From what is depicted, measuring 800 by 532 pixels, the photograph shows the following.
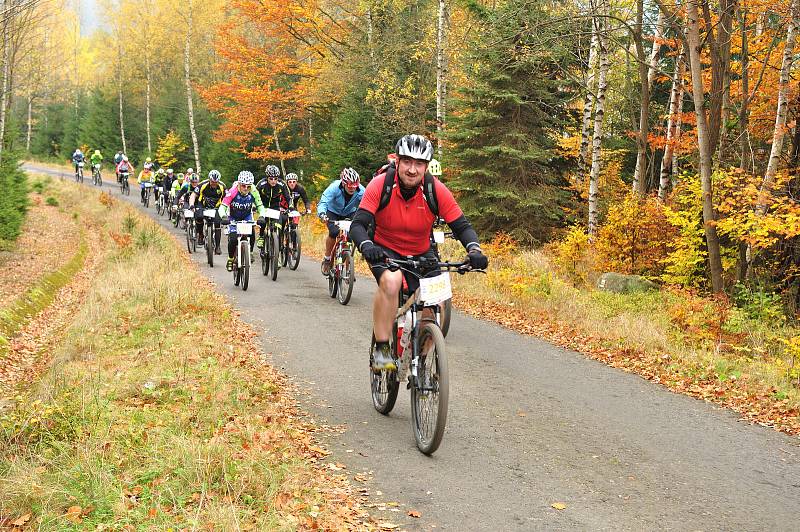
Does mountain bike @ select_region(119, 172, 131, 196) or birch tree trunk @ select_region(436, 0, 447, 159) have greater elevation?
birch tree trunk @ select_region(436, 0, 447, 159)

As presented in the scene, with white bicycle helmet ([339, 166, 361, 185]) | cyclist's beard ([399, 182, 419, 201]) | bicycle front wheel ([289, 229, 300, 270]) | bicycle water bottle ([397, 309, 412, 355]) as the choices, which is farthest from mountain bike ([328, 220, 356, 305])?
bicycle water bottle ([397, 309, 412, 355])

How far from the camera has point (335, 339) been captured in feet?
33.0

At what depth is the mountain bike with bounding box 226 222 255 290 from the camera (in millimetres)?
14281

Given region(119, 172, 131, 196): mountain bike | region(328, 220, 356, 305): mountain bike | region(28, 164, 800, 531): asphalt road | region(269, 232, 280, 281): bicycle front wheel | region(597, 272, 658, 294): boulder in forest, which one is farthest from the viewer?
region(119, 172, 131, 196): mountain bike

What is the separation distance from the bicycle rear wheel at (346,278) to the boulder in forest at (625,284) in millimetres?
5597

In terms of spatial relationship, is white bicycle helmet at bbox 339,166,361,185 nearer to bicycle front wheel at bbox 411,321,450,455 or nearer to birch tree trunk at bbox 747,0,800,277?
birch tree trunk at bbox 747,0,800,277

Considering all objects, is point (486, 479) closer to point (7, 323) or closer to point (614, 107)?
point (7, 323)

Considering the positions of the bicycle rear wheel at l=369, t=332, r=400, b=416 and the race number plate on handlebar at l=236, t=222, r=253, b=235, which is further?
the race number plate on handlebar at l=236, t=222, r=253, b=235

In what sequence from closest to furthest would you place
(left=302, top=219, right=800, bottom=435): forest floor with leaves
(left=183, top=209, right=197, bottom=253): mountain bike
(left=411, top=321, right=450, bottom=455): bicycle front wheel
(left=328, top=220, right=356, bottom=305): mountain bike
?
1. (left=411, top=321, right=450, bottom=455): bicycle front wheel
2. (left=302, top=219, right=800, bottom=435): forest floor with leaves
3. (left=328, top=220, right=356, bottom=305): mountain bike
4. (left=183, top=209, right=197, bottom=253): mountain bike

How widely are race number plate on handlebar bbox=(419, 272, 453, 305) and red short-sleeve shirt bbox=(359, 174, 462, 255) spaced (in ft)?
2.48

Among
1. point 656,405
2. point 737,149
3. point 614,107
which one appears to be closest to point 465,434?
point 656,405

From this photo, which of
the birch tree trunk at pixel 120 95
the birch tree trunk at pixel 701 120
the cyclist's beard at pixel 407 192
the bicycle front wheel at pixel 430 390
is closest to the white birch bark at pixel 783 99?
the birch tree trunk at pixel 701 120

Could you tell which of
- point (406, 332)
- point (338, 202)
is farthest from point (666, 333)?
point (406, 332)

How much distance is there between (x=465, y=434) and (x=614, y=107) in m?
21.9
